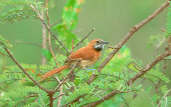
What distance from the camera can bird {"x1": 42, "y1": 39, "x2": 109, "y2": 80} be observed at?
165 centimetres

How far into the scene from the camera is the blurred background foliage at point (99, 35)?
1.14m

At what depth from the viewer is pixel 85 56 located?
9.04 ft

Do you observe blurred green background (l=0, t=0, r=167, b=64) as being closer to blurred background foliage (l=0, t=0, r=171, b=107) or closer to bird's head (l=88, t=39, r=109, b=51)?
blurred background foliage (l=0, t=0, r=171, b=107)

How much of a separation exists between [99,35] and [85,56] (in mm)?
2211

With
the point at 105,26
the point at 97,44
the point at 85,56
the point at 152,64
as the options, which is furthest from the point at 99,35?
the point at 152,64

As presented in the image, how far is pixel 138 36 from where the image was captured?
5035 millimetres

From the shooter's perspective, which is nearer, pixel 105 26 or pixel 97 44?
pixel 97 44

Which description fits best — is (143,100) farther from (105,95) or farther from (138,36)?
(138,36)

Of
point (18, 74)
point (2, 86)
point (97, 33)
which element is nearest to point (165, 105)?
point (18, 74)

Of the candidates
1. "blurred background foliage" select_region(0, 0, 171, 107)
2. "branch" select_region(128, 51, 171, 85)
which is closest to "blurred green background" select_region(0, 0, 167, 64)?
"blurred background foliage" select_region(0, 0, 171, 107)

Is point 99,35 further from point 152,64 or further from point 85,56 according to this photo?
point 152,64

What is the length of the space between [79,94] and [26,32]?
13.0ft

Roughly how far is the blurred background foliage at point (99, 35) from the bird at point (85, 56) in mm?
43

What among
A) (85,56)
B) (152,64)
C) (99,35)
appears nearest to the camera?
(152,64)
